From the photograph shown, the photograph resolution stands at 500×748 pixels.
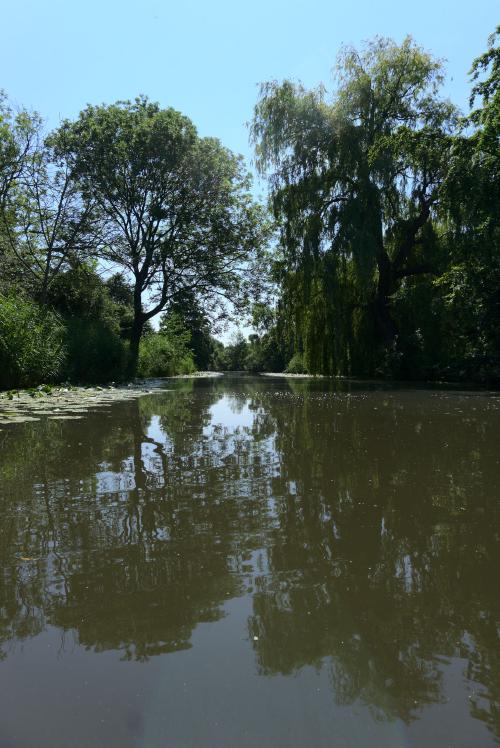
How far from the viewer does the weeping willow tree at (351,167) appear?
19266 millimetres

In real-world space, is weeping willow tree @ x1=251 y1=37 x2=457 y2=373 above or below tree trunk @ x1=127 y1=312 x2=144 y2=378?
above

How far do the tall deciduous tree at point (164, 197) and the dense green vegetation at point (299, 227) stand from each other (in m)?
0.07

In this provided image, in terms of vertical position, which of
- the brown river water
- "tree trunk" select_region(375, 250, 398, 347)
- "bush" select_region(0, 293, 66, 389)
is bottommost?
the brown river water

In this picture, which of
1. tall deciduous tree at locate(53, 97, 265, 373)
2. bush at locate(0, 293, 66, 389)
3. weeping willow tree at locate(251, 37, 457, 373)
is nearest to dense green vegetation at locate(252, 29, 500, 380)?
weeping willow tree at locate(251, 37, 457, 373)

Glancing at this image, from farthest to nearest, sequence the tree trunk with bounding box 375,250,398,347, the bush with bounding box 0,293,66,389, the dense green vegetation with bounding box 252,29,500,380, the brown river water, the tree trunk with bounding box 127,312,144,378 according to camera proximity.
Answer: the tree trunk with bounding box 127,312,144,378 < the tree trunk with bounding box 375,250,398,347 < the dense green vegetation with bounding box 252,29,500,380 < the bush with bounding box 0,293,66,389 < the brown river water

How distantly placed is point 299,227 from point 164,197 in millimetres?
7316

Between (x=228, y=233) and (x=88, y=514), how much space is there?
2277 cm

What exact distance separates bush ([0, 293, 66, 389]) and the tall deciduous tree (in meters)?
8.62

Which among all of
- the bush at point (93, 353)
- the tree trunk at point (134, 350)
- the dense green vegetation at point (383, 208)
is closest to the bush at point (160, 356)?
the tree trunk at point (134, 350)

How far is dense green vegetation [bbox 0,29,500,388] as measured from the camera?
62.2ft

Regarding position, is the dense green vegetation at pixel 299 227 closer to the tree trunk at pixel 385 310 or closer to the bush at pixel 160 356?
the tree trunk at pixel 385 310

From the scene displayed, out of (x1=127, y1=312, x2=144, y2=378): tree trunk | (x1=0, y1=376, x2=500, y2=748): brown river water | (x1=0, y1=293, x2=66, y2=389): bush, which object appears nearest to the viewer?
(x1=0, y1=376, x2=500, y2=748): brown river water

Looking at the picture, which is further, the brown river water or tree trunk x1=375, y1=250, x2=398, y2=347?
tree trunk x1=375, y1=250, x2=398, y2=347

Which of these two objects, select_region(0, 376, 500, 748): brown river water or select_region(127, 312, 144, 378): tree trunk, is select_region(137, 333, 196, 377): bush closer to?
select_region(127, 312, 144, 378): tree trunk
